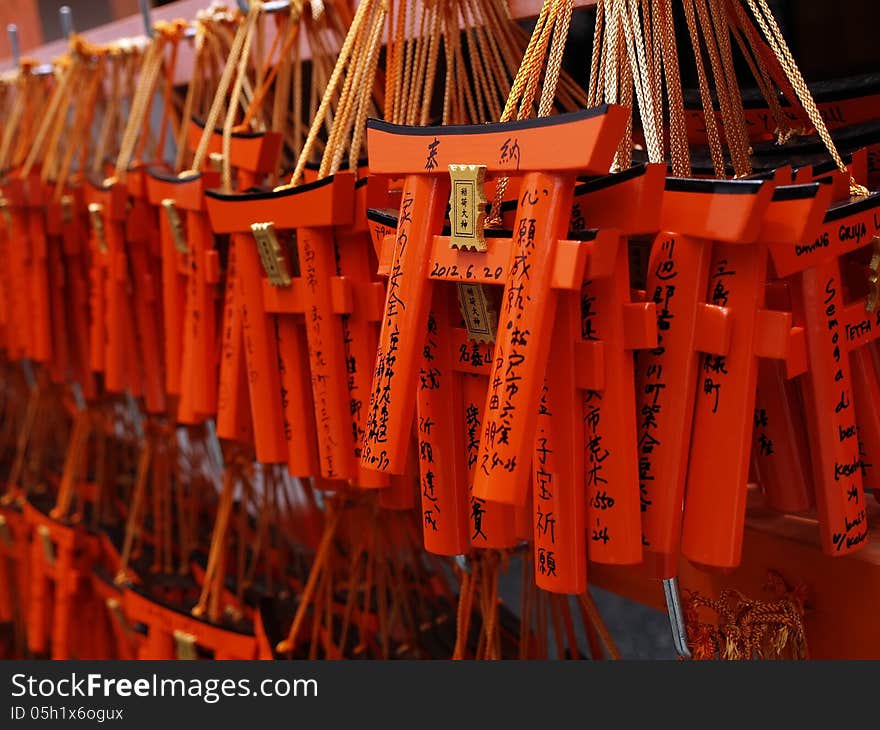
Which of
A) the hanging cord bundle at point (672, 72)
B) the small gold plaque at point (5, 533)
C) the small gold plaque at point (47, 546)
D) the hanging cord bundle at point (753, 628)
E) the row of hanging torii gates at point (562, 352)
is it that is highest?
the hanging cord bundle at point (672, 72)

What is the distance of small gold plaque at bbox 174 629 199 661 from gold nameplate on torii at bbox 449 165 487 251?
76 centimetres

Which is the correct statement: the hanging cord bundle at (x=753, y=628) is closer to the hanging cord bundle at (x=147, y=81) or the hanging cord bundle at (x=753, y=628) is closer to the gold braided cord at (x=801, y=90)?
the gold braided cord at (x=801, y=90)

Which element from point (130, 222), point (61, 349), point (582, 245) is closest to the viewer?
point (582, 245)

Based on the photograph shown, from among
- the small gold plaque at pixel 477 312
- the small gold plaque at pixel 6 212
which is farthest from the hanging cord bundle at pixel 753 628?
the small gold plaque at pixel 6 212

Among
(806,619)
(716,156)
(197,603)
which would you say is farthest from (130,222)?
(806,619)

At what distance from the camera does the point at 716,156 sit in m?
0.68

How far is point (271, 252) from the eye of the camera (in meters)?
0.80

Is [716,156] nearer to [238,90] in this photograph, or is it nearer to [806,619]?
[806,619]

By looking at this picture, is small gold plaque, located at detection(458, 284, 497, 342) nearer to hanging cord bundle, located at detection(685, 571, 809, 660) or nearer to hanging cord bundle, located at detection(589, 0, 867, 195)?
hanging cord bundle, located at detection(589, 0, 867, 195)

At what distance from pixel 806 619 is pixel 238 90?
0.68 metres

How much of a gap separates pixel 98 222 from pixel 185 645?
493 mm

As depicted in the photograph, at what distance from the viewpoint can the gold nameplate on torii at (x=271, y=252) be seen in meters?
0.80

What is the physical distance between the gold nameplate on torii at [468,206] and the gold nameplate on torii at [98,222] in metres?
0.66

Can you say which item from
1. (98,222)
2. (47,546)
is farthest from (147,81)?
(47,546)
